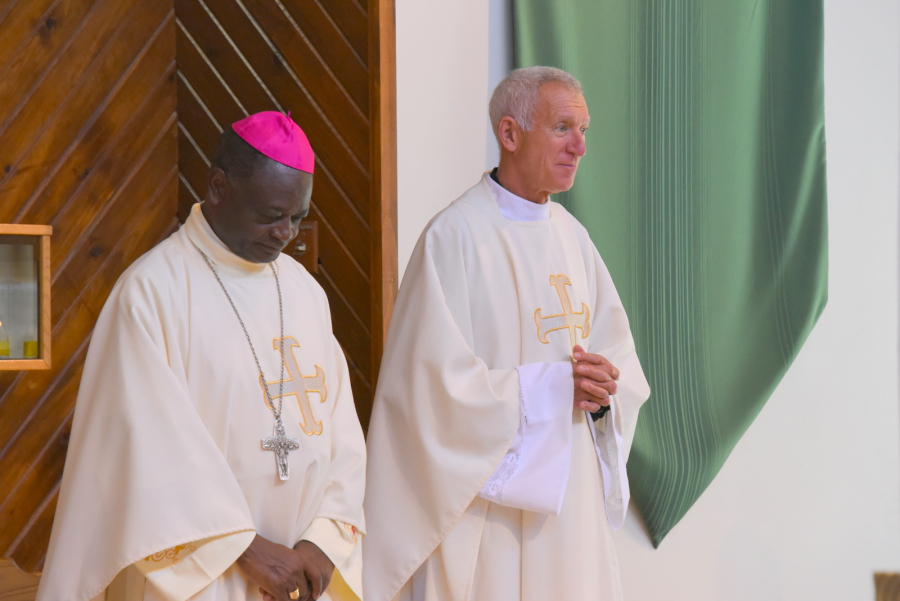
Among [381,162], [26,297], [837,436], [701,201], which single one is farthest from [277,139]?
[837,436]

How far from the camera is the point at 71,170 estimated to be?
3.84 meters

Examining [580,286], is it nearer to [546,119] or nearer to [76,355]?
[546,119]

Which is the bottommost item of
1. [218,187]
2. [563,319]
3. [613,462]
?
[613,462]

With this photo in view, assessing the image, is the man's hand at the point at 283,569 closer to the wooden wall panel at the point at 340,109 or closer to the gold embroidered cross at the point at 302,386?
the gold embroidered cross at the point at 302,386

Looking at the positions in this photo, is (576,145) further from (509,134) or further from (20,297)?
(20,297)

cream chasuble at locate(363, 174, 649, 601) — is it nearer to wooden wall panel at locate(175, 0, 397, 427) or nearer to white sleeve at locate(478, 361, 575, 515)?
white sleeve at locate(478, 361, 575, 515)

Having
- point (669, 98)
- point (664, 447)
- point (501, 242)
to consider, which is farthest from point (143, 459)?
point (669, 98)

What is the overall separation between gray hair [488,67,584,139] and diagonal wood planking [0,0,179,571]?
1.57m

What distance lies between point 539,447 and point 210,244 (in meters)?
1.17

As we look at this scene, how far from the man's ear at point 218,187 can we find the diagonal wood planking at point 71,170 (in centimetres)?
153

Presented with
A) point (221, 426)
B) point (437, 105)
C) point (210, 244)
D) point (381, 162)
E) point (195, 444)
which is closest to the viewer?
point (195, 444)

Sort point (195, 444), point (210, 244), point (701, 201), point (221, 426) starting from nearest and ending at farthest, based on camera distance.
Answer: point (195, 444) → point (221, 426) → point (210, 244) → point (701, 201)

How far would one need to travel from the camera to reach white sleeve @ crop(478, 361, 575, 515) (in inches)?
117

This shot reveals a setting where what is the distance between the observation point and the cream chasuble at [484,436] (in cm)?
300
